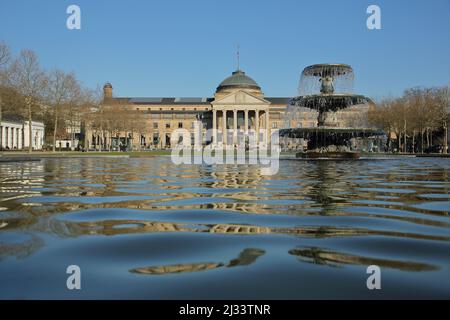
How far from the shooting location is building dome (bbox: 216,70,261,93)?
140m

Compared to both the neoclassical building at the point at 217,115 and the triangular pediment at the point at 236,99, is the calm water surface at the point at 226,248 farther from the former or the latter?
the triangular pediment at the point at 236,99

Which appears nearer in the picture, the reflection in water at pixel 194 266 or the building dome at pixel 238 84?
the reflection in water at pixel 194 266

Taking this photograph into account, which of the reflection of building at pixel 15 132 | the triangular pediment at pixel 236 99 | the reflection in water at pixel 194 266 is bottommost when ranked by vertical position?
the reflection in water at pixel 194 266

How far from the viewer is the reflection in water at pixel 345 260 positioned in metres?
3.94

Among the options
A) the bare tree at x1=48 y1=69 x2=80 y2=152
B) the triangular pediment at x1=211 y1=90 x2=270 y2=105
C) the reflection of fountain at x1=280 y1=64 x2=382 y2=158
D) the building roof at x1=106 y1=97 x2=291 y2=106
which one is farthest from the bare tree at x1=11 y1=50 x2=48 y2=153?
the building roof at x1=106 y1=97 x2=291 y2=106

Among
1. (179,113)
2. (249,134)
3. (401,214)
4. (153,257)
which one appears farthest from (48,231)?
(179,113)

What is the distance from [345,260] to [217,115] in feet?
424

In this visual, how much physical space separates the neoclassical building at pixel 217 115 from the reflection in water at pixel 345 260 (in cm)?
10919

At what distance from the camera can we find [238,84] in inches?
5497

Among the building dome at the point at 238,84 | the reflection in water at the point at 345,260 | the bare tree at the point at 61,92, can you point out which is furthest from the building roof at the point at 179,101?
the reflection in water at the point at 345,260

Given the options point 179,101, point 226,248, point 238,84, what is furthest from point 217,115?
point 226,248

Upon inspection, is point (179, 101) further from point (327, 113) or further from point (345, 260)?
point (345, 260)
